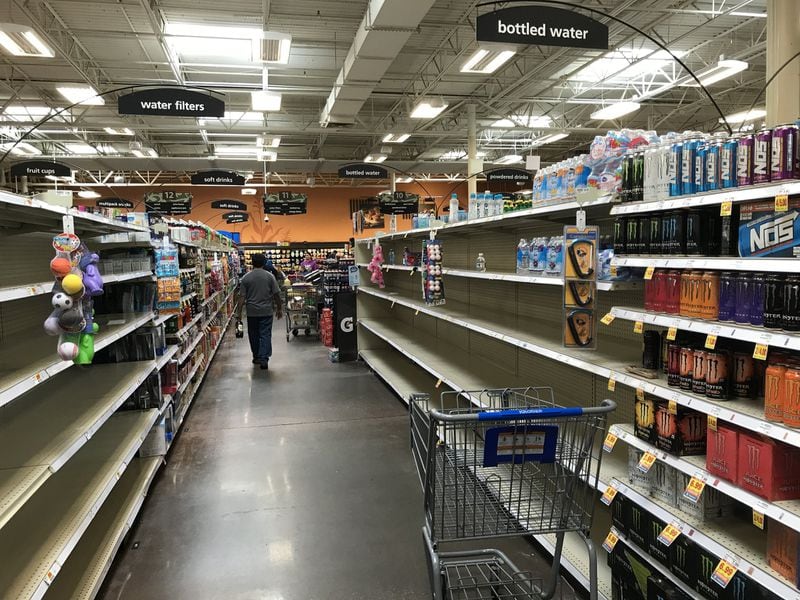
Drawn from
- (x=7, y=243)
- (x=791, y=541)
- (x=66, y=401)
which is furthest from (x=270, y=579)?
(x=7, y=243)

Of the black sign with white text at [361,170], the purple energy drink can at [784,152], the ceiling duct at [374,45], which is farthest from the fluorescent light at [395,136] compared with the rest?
the purple energy drink can at [784,152]

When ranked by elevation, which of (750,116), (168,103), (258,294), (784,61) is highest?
(750,116)

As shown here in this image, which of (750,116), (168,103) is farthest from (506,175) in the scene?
(168,103)

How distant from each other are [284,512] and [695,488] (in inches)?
111

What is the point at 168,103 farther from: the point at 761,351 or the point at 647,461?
the point at 761,351

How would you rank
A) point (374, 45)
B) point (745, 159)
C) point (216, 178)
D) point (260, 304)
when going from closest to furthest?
point (745, 159)
point (374, 45)
point (260, 304)
point (216, 178)

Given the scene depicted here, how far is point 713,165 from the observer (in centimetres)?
216

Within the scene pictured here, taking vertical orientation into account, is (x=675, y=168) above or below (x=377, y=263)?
above

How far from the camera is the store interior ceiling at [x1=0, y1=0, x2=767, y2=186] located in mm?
8570

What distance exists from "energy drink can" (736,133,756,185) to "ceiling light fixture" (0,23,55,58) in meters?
7.45

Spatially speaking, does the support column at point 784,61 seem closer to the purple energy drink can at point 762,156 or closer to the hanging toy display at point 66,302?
the purple energy drink can at point 762,156

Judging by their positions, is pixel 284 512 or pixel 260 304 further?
pixel 260 304

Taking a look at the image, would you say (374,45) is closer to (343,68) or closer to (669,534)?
(343,68)

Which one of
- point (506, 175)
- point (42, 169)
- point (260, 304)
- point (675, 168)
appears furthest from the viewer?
point (506, 175)
